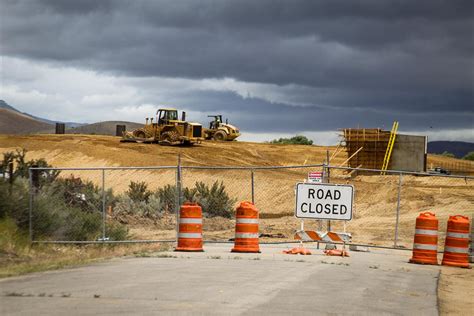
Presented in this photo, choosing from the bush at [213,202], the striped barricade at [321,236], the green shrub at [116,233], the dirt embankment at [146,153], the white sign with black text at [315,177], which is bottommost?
the green shrub at [116,233]

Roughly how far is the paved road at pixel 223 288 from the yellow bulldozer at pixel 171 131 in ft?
140

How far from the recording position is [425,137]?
54000 millimetres

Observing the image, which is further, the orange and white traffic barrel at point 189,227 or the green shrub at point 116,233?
the green shrub at point 116,233

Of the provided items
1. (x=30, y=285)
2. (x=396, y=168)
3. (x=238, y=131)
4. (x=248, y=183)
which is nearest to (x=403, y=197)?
(x=248, y=183)

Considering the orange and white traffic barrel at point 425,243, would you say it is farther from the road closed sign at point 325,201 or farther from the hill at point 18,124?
the hill at point 18,124

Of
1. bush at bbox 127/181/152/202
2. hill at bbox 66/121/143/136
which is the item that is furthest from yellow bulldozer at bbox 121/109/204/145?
hill at bbox 66/121/143/136

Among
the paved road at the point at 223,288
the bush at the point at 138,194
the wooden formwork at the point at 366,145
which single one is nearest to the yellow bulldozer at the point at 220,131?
the wooden formwork at the point at 366,145

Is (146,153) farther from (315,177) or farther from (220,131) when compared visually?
(315,177)

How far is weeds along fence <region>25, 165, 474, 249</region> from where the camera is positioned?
78.7 feet

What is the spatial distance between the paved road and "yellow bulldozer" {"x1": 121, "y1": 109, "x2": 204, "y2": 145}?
1674 inches

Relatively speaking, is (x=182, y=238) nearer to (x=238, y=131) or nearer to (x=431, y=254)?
(x=431, y=254)

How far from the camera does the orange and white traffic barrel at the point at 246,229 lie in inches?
808

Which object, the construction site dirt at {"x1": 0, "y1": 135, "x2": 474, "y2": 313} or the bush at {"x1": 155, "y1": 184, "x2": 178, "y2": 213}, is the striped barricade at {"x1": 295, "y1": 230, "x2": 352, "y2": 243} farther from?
the bush at {"x1": 155, "y1": 184, "x2": 178, "y2": 213}

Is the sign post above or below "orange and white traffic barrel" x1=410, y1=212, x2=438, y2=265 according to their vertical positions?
above
